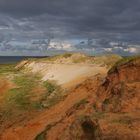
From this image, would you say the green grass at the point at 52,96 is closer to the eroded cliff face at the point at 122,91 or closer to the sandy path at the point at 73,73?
the sandy path at the point at 73,73

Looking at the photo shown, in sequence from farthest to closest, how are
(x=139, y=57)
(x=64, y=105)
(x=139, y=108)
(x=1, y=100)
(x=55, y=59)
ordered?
(x=55, y=59), (x=1, y=100), (x=64, y=105), (x=139, y=57), (x=139, y=108)

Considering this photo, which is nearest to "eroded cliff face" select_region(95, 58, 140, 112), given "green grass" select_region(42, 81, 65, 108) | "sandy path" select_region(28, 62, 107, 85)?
"green grass" select_region(42, 81, 65, 108)

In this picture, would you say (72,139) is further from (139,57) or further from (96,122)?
(139,57)

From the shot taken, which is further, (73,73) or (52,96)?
(73,73)

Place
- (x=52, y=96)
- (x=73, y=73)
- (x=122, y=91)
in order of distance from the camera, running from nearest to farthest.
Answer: (x=122, y=91) < (x=52, y=96) < (x=73, y=73)

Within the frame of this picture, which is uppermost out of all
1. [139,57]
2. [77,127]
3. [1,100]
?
[139,57]

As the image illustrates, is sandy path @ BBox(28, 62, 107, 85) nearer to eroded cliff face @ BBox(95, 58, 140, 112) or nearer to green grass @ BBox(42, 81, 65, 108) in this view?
green grass @ BBox(42, 81, 65, 108)

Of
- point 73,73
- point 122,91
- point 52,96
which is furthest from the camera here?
point 73,73

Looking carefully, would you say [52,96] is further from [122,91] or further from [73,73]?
[73,73]

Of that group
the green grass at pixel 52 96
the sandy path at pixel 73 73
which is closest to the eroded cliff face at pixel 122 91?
the green grass at pixel 52 96

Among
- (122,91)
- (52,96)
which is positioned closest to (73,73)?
(52,96)

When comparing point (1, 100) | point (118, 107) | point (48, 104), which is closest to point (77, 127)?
point (118, 107)
